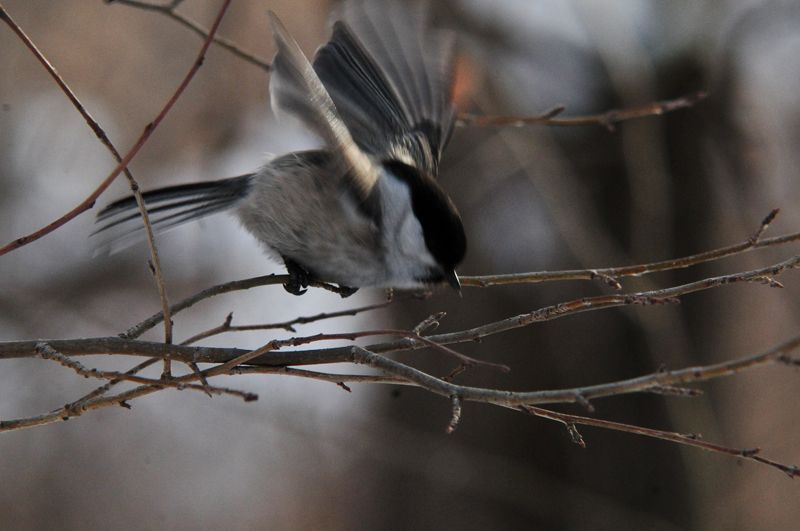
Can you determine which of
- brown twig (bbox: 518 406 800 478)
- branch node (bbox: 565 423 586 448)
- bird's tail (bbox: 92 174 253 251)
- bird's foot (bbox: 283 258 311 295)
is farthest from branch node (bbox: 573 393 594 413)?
bird's tail (bbox: 92 174 253 251)

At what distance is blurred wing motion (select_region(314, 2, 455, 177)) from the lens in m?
1.68

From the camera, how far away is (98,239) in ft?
5.25

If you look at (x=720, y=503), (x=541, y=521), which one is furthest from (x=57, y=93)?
(x=720, y=503)

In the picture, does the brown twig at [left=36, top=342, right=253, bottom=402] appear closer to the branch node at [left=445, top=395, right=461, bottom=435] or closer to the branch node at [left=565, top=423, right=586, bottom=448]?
the branch node at [left=445, top=395, right=461, bottom=435]

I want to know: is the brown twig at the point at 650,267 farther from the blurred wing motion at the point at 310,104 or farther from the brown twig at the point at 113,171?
the brown twig at the point at 113,171

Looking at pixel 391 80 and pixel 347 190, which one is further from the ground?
pixel 391 80

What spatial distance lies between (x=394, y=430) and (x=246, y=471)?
928 millimetres

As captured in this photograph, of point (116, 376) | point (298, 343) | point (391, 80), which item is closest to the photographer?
point (116, 376)

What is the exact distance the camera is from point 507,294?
11.1 feet

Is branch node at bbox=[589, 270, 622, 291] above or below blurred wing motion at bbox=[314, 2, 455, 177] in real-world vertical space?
below

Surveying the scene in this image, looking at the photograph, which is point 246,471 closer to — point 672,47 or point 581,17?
point 581,17

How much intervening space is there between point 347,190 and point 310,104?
273 mm

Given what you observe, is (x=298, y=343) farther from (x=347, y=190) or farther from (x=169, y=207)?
(x=169, y=207)

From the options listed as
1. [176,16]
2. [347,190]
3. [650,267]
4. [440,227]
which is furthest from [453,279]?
[176,16]
